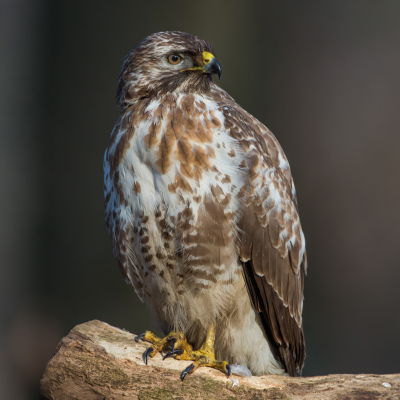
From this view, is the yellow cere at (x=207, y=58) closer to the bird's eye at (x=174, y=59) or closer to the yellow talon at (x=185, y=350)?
the bird's eye at (x=174, y=59)

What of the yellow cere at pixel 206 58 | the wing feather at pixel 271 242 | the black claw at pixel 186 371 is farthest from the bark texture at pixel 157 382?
the yellow cere at pixel 206 58

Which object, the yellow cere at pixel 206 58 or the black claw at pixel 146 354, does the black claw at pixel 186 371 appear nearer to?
the black claw at pixel 146 354

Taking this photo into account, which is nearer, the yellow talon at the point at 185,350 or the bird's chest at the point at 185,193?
the bird's chest at the point at 185,193

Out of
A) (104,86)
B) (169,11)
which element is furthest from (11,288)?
(169,11)

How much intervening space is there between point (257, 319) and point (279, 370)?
1.43 ft

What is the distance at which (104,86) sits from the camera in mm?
4691

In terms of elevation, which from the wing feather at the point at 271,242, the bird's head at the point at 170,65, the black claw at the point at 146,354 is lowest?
the black claw at the point at 146,354

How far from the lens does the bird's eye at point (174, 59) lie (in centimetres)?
223

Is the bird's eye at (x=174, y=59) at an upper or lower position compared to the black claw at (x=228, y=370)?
upper

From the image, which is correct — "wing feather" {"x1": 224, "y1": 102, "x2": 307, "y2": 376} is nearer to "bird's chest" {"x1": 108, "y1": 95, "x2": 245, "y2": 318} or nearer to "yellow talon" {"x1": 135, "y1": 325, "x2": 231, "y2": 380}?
"bird's chest" {"x1": 108, "y1": 95, "x2": 245, "y2": 318}

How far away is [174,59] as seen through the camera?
224cm

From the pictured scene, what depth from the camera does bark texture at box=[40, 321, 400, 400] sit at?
78.2 inches

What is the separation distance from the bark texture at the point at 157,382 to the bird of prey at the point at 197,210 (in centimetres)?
9

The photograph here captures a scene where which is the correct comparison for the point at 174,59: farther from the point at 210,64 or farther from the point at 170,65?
the point at 210,64
